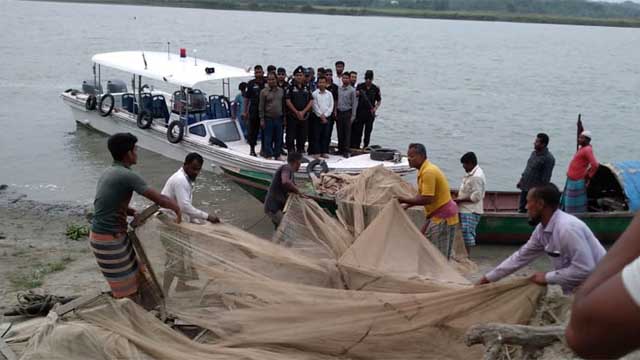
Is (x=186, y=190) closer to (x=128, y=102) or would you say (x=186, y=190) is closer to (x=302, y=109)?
(x=302, y=109)

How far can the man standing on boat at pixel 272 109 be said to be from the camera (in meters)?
12.9

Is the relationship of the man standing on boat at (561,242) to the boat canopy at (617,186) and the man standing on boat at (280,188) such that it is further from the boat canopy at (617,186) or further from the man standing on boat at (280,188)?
the boat canopy at (617,186)

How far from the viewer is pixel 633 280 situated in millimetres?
1280

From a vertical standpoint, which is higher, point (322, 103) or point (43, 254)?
point (322, 103)

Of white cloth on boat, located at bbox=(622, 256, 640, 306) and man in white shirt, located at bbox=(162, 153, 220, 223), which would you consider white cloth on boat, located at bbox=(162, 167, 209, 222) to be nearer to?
man in white shirt, located at bbox=(162, 153, 220, 223)

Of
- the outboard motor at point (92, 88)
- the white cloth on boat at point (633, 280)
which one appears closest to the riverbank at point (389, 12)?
the outboard motor at point (92, 88)

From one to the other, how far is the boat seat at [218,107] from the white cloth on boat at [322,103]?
2854 mm

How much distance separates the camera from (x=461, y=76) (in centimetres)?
4084

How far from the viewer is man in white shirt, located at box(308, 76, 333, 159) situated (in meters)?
13.4

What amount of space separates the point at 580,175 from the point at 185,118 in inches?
334

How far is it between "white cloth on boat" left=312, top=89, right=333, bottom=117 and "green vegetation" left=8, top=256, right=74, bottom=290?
5.42 meters

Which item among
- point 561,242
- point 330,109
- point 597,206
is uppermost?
point 561,242

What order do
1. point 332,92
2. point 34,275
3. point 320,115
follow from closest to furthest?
point 34,275 → point 320,115 → point 332,92

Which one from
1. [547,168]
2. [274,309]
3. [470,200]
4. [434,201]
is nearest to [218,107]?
[547,168]
